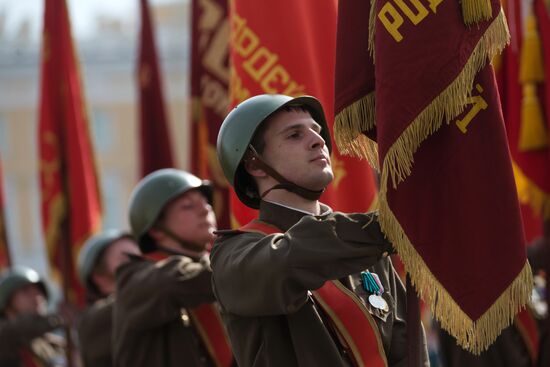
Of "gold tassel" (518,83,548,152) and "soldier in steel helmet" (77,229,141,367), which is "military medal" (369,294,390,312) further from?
"soldier in steel helmet" (77,229,141,367)

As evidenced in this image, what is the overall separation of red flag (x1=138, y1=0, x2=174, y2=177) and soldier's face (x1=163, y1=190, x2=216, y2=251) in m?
4.01

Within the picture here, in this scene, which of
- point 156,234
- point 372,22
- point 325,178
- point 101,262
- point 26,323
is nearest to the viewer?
point 372,22

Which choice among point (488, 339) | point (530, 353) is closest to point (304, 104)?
point (488, 339)

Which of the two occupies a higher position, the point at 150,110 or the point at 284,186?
the point at 284,186

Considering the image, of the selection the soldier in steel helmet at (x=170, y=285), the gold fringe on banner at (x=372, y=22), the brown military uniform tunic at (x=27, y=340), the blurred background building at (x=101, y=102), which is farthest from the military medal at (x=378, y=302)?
the blurred background building at (x=101, y=102)

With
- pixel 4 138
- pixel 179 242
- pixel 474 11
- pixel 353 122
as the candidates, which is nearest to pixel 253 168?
pixel 353 122

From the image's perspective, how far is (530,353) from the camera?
337 inches

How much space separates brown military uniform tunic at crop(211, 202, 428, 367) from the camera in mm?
4652

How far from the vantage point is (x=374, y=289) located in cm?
525

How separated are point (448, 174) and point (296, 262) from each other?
2.15ft

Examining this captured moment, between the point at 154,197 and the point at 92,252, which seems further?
the point at 92,252

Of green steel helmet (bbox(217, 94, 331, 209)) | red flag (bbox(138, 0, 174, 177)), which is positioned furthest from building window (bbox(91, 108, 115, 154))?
green steel helmet (bbox(217, 94, 331, 209))

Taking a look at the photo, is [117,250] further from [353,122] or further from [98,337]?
[353,122]

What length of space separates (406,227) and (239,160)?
39.6 inches
